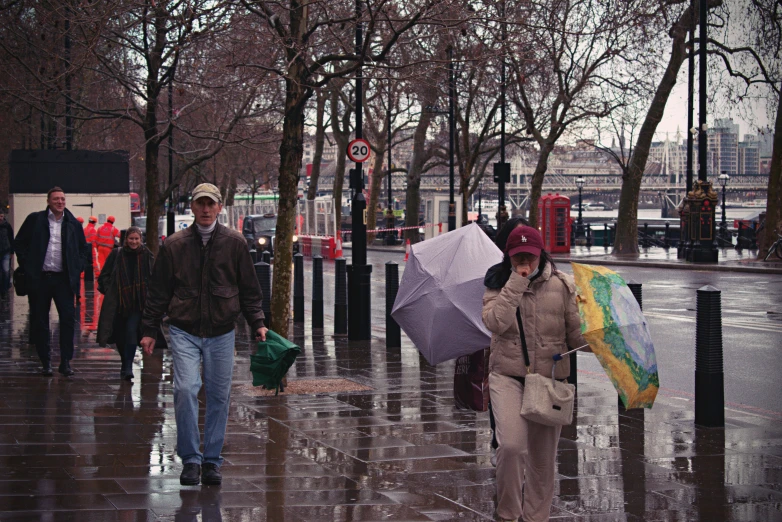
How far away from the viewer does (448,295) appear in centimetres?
745

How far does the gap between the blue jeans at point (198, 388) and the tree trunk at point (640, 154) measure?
33352 millimetres

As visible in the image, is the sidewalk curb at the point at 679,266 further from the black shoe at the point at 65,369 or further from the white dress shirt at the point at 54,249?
the white dress shirt at the point at 54,249

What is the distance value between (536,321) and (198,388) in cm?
232

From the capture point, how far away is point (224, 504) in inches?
232

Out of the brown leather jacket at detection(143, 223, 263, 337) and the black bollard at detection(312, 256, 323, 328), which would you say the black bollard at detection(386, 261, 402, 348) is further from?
the brown leather jacket at detection(143, 223, 263, 337)

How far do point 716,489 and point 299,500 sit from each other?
8.40 feet

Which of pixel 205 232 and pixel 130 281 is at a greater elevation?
pixel 205 232

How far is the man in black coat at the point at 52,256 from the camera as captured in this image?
10539 mm

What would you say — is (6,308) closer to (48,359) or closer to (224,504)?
(48,359)

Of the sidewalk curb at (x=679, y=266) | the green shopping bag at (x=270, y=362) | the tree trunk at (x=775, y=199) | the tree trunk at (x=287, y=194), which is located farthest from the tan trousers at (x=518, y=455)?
the tree trunk at (x=775, y=199)

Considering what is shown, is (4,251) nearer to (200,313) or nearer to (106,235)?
(106,235)

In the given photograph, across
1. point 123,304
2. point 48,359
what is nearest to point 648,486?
point 123,304

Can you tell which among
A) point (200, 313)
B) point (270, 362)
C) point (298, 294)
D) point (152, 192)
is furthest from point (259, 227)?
point (200, 313)

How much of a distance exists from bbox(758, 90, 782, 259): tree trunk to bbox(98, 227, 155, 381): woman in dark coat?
85.5 ft
